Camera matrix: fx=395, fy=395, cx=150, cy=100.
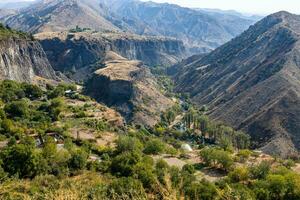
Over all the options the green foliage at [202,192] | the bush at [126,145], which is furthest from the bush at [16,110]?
the green foliage at [202,192]

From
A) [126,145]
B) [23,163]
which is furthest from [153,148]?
[23,163]

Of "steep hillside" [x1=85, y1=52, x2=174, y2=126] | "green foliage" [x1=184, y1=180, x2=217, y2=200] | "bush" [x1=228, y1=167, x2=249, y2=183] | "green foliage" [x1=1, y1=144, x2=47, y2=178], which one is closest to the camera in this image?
"green foliage" [x1=184, y1=180, x2=217, y2=200]

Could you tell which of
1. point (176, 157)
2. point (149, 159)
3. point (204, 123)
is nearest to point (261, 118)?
point (204, 123)

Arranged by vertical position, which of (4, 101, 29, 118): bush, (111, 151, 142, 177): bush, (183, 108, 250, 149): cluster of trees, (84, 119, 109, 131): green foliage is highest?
(111, 151, 142, 177): bush

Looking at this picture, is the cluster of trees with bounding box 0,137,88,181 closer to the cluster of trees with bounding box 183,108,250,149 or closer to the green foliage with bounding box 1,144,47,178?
the green foliage with bounding box 1,144,47,178

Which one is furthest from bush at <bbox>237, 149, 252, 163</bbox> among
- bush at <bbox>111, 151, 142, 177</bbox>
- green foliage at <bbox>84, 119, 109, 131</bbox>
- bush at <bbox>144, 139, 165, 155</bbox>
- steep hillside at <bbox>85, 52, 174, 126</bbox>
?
steep hillside at <bbox>85, 52, 174, 126</bbox>

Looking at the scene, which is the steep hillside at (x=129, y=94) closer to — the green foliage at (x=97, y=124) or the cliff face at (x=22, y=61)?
the cliff face at (x=22, y=61)
